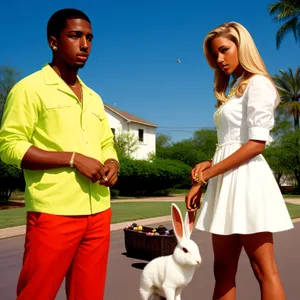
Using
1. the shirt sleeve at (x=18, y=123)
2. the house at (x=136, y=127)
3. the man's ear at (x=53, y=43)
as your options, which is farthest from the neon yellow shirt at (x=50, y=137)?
the house at (x=136, y=127)

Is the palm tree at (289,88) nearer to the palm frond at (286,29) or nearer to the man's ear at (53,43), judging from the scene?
the palm frond at (286,29)

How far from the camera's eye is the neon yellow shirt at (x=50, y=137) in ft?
6.39

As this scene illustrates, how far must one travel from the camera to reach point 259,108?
2.36 metres

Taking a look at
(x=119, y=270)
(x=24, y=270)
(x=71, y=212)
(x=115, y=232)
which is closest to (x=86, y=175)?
(x=71, y=212)

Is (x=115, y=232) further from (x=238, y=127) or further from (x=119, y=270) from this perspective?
(x=238, y=127)

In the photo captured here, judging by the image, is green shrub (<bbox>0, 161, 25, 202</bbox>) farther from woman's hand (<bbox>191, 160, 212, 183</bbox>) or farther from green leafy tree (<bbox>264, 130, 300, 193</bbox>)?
green leafy tree (<bbox>264, 130, 300, 193</bbox>)

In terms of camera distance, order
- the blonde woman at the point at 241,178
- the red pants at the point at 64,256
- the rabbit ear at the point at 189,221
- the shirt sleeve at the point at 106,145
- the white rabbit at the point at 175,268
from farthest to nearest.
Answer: the white rabbit at the point at 175,268 → the rabbit ear at the point at 189,221 → the blonde woman at the point at 241,178 → the shirt sleeve at the point at 106,145 → the red pants at the point at 64,256

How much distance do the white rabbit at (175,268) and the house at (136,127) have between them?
111 feet

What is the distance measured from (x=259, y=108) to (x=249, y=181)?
0.41 m

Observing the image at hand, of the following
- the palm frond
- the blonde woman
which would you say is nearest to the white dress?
the blonde woman

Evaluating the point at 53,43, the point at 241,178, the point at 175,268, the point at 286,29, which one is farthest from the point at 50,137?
the point at 286,29

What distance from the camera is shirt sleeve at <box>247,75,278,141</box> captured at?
236cm

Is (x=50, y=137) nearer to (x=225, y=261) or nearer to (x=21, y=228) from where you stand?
(x=225, y=261)

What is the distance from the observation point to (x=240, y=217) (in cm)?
238
